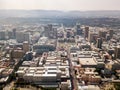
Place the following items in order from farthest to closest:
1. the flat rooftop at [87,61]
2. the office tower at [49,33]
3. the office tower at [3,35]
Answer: the office tower at [49,33] < the office tower at [3,35] < the flat rooftop at [87,61]

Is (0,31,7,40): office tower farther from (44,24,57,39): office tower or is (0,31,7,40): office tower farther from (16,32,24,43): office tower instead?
(44,24,57,39): office tower

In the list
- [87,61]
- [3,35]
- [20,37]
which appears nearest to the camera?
[87,61]

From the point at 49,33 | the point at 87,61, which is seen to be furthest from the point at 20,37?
the point at 87,61

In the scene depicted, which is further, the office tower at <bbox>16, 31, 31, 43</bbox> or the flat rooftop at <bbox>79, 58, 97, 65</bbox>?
the office tower at <bbox>16, 31, 31, 43</bbox>

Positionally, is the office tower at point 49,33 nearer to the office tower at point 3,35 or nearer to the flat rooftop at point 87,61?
the office tower at point 3,35

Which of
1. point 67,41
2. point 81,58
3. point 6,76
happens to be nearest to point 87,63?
point 81,58

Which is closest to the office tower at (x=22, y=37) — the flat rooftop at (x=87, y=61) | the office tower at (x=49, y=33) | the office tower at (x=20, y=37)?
the office tower at (x=20, y=37)

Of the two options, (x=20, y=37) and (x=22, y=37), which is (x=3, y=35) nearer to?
(x=20, y=37)

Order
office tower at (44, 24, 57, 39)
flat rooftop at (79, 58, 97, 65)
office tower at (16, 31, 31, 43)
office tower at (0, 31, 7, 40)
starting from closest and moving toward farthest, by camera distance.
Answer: flat rooftop at (79, 58, 97, 65), office tower at (16, 31, 31, 43), office tower at (0, 31, 7, 40), office tower at (44, 24, 57, 39)

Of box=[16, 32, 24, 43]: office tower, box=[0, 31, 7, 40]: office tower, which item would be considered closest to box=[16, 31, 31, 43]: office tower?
box=[16, 32, 24, 43]: office tower

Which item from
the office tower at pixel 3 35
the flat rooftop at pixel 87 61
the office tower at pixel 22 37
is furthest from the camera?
the office tower at pixel 3 35

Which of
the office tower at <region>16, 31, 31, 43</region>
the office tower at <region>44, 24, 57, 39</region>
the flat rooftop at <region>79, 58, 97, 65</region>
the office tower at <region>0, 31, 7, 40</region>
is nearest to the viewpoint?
the flat rooftop at <region>79, 58, 97, 65</region>
